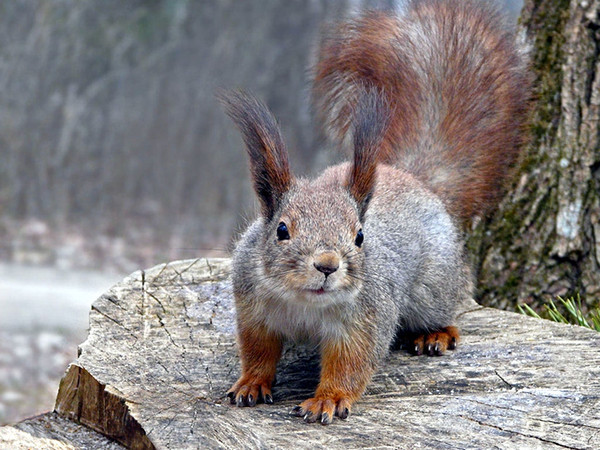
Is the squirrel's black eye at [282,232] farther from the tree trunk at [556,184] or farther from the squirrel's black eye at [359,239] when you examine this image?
the tree trunk at [556,184]

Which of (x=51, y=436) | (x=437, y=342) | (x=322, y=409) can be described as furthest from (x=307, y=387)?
(x=51, y=436)

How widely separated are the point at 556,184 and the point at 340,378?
1.50 m

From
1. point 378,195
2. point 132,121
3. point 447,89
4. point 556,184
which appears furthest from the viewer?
point 132,121

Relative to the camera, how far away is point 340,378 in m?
2.10

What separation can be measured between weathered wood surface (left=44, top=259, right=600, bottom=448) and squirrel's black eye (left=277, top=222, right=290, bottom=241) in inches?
16.1

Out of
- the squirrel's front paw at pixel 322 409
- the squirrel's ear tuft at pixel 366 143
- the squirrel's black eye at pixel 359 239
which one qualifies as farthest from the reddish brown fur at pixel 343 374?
the squirrel's ear tuft at pixel 366 143

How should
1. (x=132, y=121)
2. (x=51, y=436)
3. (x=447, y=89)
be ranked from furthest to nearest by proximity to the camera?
1. (x=132, y=121)
2. (x=447, y=89)
3. (x=51, y=436)

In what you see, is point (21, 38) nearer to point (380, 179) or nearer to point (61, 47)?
point (61, 47)

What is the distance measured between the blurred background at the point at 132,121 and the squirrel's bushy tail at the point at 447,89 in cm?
385

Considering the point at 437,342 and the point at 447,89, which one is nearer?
the point at 437,342

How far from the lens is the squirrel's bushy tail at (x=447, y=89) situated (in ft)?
9.45

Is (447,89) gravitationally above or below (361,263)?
above

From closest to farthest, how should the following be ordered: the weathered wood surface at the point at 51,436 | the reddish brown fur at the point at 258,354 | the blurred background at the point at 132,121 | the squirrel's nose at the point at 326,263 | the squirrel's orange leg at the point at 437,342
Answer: the weathered wood surface at the point at 51,436, the squirrel's nose at the point at 326,263, the reddish brown fur at the point at 258,354, the squirrel's orange leg at the point at 437,342, the blurred background at the point at 132,121

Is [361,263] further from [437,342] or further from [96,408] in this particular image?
[96,408]
